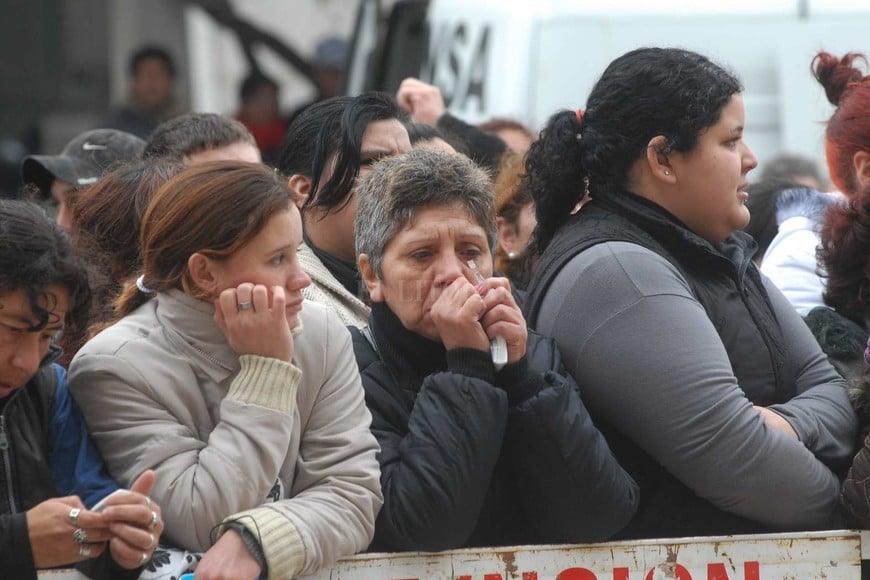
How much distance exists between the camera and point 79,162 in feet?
15.5

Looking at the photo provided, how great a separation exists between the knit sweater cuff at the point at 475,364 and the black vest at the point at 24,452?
2.65 ft

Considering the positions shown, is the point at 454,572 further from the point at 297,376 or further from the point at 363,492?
the point at 297,376

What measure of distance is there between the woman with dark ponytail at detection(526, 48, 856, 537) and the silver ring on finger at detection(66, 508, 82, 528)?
1127 millimetres

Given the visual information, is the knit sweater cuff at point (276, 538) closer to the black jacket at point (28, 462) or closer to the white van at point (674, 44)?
the black jacket at point (28, 462)

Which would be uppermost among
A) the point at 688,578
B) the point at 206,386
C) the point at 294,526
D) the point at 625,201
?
the point at 625,201

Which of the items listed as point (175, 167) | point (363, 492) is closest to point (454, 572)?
point (363, 492)

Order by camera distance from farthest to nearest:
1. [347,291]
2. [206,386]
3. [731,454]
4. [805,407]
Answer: [347,291], [805,407], [731,454], [206,386]

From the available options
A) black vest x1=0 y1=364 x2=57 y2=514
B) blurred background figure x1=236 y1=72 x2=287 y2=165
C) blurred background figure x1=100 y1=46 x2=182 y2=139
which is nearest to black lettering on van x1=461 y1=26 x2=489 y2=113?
blurred background figure x1=100 y1=46 x2=182 y2=139

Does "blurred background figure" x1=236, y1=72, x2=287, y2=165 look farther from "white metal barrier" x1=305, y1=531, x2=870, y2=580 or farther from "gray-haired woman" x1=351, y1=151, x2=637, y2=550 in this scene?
"white metal barrier" x1=305, y1=531, x2=870, y2=580

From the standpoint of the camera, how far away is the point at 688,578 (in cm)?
297

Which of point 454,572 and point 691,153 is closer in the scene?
point 454,572

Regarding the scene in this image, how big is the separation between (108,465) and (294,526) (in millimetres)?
375

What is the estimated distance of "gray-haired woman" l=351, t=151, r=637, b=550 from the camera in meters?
2.85

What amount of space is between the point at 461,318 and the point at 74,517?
2.81 ft
